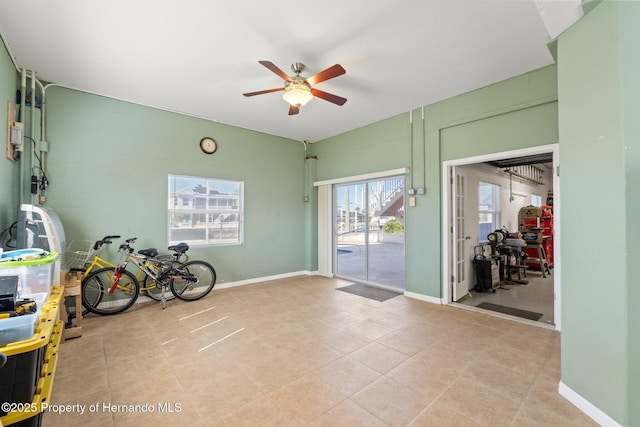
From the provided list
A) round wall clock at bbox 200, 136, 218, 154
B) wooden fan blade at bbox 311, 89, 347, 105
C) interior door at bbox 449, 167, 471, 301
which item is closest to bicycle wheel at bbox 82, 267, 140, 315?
round wall clock at bbox 200, 136, 218, 154

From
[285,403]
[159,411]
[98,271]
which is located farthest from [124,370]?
[98,271]

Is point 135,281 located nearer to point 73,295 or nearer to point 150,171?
point 73,295

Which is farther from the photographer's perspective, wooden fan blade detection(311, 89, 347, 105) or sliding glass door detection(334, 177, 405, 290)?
sliding glass door detection(334, 177, 405, 290)

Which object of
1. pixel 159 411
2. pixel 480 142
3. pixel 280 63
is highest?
pixel 280 63

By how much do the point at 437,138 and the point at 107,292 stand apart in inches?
205

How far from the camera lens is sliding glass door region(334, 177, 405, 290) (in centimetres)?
493

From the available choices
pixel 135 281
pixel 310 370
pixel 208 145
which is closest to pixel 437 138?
pixel 310 370

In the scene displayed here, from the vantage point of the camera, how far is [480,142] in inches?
145

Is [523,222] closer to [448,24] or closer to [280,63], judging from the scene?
[448,24]

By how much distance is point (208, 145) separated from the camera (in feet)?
15.5

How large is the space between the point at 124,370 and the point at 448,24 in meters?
4.16

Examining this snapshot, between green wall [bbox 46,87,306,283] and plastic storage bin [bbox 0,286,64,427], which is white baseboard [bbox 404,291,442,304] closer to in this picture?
green wall [bbox 46,87,306,283]

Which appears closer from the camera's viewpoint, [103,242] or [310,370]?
[310,370]

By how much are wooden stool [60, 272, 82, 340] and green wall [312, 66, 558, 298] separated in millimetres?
4346
